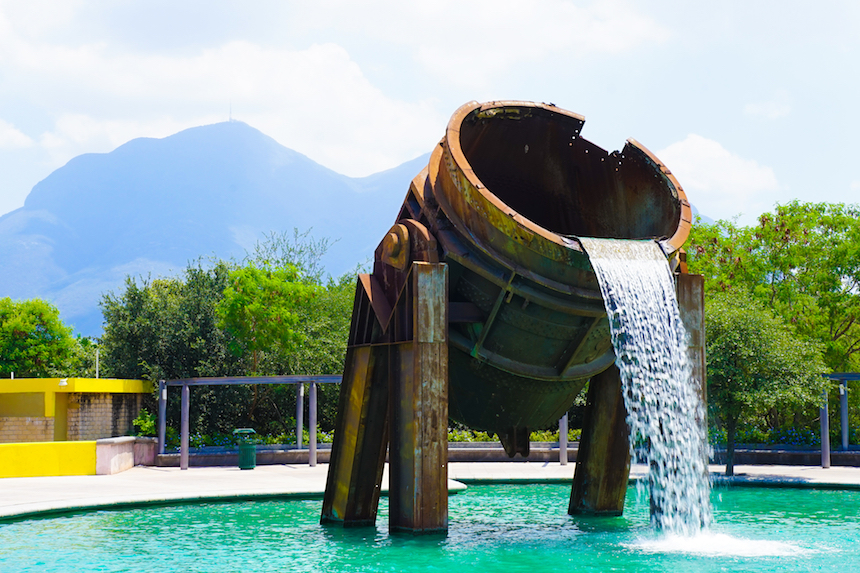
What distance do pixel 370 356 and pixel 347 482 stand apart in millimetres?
1590

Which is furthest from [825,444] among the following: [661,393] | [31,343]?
[31,343]

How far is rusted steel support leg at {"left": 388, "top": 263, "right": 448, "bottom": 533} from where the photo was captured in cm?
955

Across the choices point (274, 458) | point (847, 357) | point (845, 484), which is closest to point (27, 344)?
point (274, 458)

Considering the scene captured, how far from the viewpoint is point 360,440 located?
10773 mm

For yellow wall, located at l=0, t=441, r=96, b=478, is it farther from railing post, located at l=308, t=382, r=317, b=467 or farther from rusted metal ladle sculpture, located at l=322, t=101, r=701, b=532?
rusted metal ladle sculpture, located at l=322, t=101, r=701, b=532

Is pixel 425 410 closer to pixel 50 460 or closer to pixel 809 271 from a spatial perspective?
pixel 50 460

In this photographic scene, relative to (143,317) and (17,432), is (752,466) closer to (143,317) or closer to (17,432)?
(143,317)

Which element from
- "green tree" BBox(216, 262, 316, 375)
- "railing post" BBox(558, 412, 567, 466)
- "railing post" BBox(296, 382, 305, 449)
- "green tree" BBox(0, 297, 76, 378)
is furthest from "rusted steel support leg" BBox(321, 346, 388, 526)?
"green tree" BBox(0, 297, 76, 378)

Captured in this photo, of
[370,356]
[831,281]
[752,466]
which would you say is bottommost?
[752,466]

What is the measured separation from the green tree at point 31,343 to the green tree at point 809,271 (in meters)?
41.4

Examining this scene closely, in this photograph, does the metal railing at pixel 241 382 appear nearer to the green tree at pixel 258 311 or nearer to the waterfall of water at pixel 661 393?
the green tree at pixel 258 311

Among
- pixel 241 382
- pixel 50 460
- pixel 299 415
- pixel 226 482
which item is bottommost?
pixel 226 482

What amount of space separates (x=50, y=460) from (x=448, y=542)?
47.7 ft

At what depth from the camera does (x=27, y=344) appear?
57562mm
